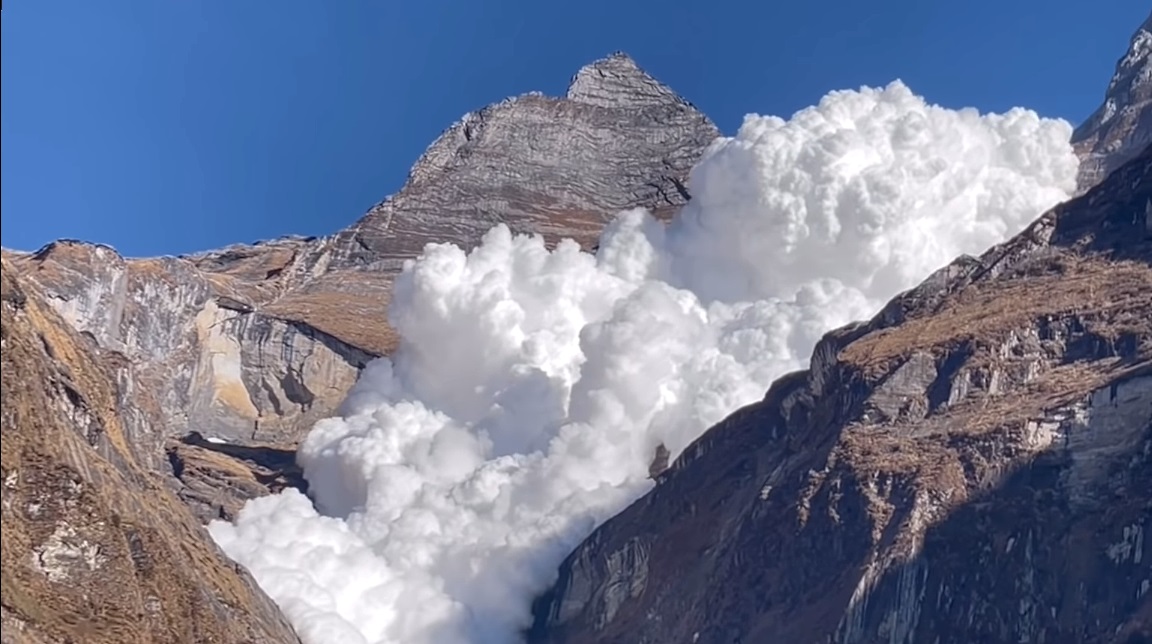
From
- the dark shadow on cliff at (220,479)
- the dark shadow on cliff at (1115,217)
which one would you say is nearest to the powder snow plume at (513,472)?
the dark shadow on cliff at (220,479)

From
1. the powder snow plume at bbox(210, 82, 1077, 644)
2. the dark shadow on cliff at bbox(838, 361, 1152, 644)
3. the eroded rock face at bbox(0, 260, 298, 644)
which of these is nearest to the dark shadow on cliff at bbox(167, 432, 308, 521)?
the powder snow plume at bbox(210, 82, 1077, 644)

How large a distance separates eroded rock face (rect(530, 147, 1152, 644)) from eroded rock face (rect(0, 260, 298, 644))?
26.5m

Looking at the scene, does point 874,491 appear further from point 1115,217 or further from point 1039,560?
point 1115,217

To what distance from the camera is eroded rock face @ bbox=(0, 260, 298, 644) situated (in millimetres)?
99438

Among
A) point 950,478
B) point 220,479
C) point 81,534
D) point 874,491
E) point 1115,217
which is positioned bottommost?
point 81,534

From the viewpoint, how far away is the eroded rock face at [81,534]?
326ft

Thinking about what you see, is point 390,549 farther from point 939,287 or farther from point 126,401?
point 939,287

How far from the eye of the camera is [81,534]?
10444 cm

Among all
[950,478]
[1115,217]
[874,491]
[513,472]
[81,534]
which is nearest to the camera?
[81,534]

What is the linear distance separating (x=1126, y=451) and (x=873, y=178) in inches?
3415

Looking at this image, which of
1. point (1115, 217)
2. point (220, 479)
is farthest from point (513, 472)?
point (1115, 217)

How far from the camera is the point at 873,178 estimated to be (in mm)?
198625

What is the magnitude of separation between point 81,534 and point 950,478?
129 feet

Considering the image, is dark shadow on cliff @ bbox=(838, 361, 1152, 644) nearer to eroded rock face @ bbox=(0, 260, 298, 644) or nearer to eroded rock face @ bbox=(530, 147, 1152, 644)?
eroded rock face @ bbox=(530, 147, 1152, 644)
